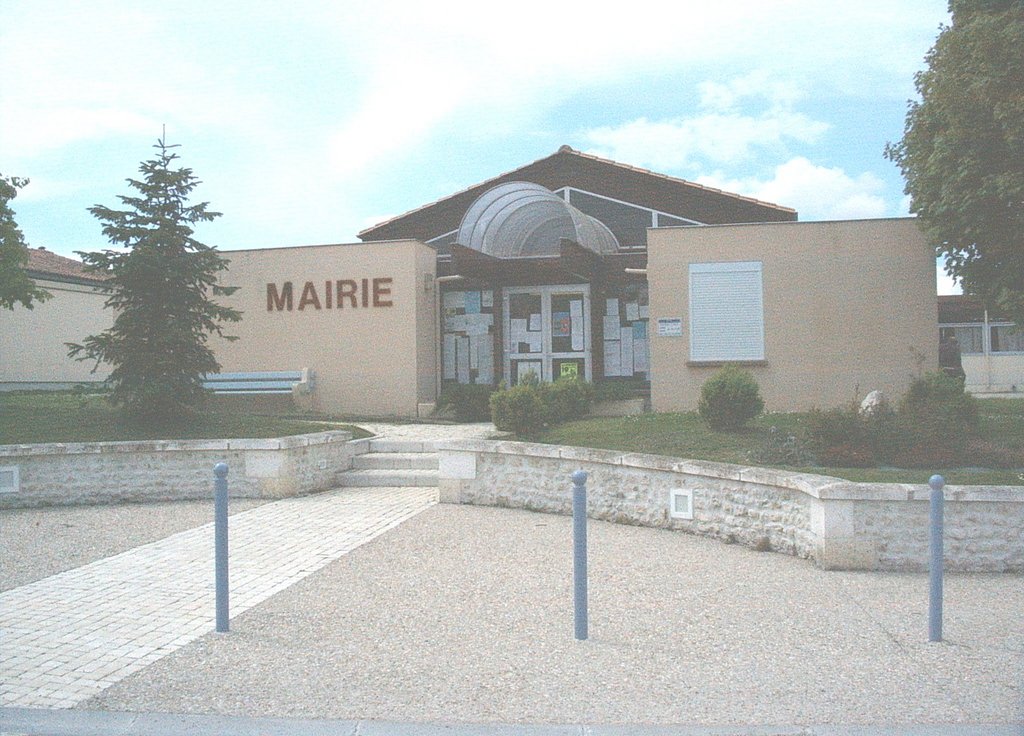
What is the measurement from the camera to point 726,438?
11391mm

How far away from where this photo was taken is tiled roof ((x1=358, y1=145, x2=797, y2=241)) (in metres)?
22.6

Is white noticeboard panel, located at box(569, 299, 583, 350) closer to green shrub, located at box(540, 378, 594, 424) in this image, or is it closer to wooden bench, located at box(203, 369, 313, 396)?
green shrub, located at box(540, 378, 594, 424)

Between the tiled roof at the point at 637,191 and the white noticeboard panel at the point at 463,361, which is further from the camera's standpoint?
the tiled roof at the point at 637,191

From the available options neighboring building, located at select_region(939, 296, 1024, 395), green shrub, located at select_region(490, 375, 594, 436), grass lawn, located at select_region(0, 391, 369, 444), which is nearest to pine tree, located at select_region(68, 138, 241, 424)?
grass lawn, located at select_region(0, 391, 369, 444)

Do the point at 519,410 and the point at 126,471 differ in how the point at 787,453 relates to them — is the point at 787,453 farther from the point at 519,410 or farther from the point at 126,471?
the point at 126,471

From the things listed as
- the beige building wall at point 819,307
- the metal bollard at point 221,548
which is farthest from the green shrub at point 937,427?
the metal bollard at point 221,548

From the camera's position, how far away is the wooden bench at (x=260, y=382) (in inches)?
727

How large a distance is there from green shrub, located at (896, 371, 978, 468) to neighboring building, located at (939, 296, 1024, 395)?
2231 centimetres

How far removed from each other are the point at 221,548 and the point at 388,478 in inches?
253

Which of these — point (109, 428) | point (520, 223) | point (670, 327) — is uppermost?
point (520, 223)

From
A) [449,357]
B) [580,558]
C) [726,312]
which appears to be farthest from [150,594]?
[449,357]

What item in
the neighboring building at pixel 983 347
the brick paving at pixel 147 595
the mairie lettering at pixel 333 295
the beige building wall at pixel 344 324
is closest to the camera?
the brick paving at pixel 147 595

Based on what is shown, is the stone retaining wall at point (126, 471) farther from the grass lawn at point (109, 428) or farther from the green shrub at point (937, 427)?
the green shrub at point (937, 427)

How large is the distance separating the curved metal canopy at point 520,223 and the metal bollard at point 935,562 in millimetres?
13395
